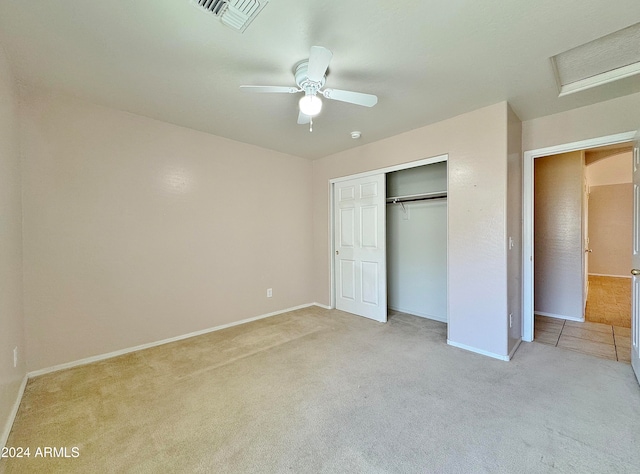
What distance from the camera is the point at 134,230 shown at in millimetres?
2848

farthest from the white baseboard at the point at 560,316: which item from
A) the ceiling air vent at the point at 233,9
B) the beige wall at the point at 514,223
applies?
the ceiling air vent at the point at 233,9

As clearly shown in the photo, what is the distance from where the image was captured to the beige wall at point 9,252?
1.70 metres

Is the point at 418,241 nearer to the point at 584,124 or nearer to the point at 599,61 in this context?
the point at 584,124

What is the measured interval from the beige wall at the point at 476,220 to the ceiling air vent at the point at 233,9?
2.28 m

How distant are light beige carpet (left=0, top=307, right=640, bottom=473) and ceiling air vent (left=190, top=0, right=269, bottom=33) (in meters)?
2.49

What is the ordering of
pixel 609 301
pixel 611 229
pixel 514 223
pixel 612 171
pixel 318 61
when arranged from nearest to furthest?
pixel 318 61
pixel 514 223
pixel 609 301
pixel 612 171
pixel 611 229

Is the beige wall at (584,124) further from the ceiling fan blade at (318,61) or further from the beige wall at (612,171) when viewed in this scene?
the beige wall at (612,171)

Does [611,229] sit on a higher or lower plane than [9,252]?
higher

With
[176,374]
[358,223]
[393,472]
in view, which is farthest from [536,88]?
[176,374]

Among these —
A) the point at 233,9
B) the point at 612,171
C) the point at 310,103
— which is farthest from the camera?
the point at 612,171

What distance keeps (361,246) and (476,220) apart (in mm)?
1616

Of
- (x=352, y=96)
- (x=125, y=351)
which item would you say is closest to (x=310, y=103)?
(x=352, y=96)

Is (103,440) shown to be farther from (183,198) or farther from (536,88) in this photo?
(536,88)

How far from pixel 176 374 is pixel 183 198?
190 cm
